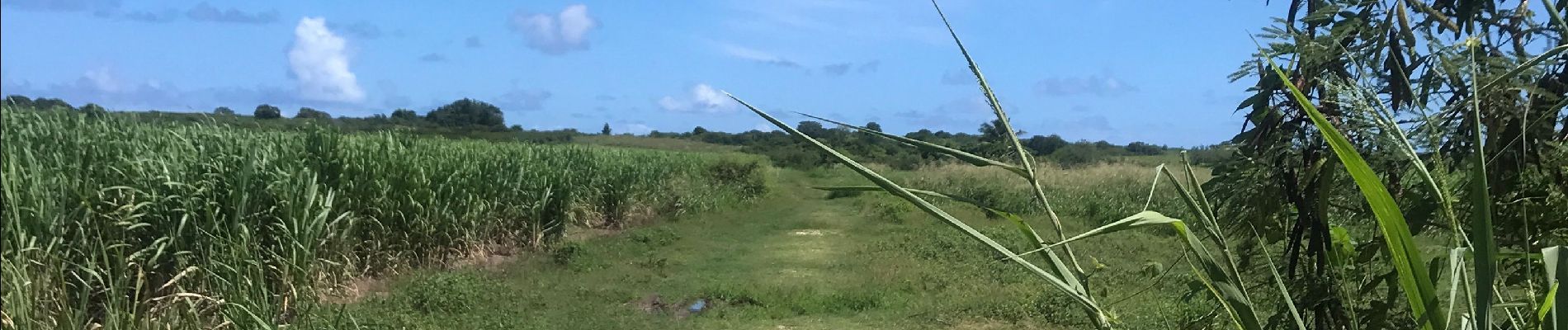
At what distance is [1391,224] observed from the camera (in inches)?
35.5

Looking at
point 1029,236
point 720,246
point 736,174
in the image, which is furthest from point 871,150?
point 736,174

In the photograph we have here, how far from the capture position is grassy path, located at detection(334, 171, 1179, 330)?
6.27 metres

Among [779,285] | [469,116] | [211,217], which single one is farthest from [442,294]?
[469,116]

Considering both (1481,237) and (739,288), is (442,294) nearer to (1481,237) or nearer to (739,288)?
(739,288)

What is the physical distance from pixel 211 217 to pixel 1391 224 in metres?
5.86

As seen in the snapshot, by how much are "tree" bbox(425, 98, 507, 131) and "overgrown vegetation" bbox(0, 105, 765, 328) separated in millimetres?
6520

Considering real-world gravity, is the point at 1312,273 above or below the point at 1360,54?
below

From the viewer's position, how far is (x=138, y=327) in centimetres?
443

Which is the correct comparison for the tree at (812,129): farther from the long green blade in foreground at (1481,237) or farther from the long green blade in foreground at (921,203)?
the long green blade in foreground at (1481,237)

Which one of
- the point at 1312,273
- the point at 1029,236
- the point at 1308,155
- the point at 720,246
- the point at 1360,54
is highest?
the point at 1360,54

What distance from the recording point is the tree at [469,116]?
16094 millimetres

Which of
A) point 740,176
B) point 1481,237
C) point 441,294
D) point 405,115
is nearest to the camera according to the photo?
point 1481,237

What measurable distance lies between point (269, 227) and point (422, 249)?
107 inches

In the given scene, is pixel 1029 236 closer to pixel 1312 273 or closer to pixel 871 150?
pixel 871 150
